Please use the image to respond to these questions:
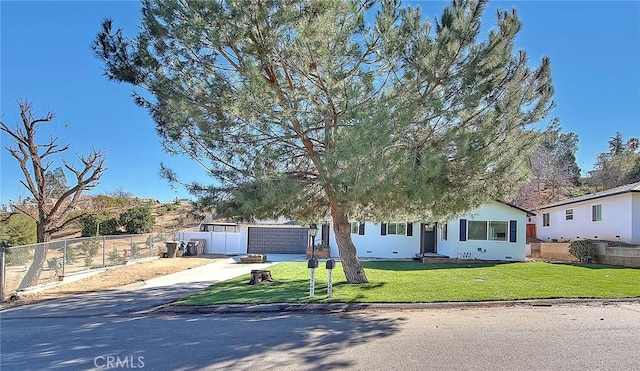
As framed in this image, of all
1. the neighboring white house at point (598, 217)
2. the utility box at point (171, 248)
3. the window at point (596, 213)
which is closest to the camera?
the neighboring white house at point (598, 217)

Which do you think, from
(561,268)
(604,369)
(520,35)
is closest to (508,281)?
(561,268)

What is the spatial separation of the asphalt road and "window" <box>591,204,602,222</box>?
562 inches

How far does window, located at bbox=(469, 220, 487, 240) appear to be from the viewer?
804 inches

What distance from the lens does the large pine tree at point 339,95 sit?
8.28 m

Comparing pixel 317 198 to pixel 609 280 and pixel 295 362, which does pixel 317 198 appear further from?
pixel 609 280

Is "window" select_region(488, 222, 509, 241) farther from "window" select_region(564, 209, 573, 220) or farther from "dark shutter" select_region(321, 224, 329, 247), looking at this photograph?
"dark shutter" select_region(321, 224, 329, 247)

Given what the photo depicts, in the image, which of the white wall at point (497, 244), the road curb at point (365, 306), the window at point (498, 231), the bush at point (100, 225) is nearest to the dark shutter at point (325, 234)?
the white wall at point (497, 244)

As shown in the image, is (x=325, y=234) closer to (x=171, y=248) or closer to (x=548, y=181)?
(x=171, y=248)

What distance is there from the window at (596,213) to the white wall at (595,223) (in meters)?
0.16

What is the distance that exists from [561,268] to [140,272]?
16688 mm

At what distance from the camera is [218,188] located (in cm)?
967

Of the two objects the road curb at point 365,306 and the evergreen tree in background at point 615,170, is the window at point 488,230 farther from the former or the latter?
the evergreen tree in background at point 615,170

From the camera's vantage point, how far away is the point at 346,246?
11.6 metres

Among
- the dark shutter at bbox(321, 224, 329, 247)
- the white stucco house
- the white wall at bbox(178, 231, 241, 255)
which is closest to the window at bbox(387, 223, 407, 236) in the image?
the white stucco house
